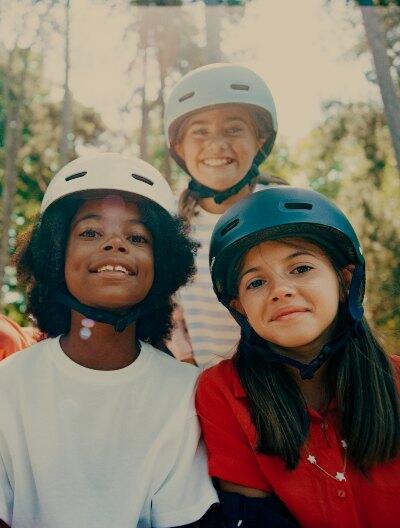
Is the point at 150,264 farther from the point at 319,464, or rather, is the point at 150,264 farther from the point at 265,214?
the point at 319,464

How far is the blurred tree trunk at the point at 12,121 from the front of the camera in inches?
655

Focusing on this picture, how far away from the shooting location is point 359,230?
18078 millimetres

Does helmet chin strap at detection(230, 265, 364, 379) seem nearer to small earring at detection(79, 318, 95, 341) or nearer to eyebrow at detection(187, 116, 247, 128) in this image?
small earring at detection(79, 318, 95, 341)

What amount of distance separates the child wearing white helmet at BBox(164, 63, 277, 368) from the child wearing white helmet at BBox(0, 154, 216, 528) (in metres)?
0.65

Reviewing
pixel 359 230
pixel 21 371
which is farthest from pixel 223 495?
pixel 359 230

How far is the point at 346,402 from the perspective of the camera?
2.82 metres

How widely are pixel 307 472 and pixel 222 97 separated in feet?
9.32

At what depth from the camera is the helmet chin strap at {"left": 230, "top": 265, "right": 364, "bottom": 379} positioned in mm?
2846

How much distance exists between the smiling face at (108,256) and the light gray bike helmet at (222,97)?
53.6 inches

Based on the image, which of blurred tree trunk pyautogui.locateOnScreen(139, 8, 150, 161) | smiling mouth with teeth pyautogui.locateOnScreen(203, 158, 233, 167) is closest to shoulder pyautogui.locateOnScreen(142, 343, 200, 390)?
smiling mouth with teeth pyautogui.locateOnScreen(203, 158, 233, 167)

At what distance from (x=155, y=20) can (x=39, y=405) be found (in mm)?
16170

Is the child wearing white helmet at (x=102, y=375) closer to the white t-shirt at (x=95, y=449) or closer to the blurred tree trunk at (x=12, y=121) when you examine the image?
the white t-shirt at (x=95, y=449)

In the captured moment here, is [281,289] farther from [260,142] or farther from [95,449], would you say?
[260,142]

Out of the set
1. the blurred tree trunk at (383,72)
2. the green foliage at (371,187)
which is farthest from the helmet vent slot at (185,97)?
the green foliage at (371,187)
